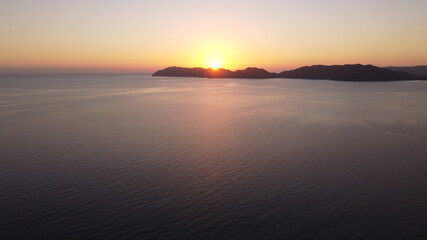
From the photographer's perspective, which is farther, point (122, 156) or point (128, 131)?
point (128, 131)

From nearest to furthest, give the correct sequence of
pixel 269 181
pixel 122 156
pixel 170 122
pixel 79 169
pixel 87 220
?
pixel 87 220 → pixel 269 181 → pixel 79 169 → pixel 122 156 → pixel 170 122

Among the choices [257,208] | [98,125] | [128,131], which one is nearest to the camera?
[257,208]

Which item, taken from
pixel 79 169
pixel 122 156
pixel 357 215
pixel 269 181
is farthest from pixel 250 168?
pixel 79 169

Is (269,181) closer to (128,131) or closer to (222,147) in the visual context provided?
(222,147)

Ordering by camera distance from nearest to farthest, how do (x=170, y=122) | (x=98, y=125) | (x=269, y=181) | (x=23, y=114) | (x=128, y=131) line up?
1. (x=269, y=181)
2. (x=128, y=131)
3. (x=98, y=125)
4. (x=170, y=122)
5. (x=23, y=114)

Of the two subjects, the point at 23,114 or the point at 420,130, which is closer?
the point at 420,130

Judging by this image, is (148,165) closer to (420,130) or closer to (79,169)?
(79,169)

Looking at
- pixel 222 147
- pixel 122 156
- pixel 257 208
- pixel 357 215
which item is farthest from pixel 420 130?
pixel 122 156

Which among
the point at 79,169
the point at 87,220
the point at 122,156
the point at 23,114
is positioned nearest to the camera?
the point at 87,220

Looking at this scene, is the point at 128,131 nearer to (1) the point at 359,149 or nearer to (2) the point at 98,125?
(2) the point at 98,125
